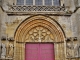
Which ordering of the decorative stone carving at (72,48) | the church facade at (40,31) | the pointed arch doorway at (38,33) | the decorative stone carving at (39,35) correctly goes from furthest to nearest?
the decorative stone carving at (39,35) → the pointed arch doorway at (38,33) → the church facade at (40,31) → the decorative stone carving at (72,48)

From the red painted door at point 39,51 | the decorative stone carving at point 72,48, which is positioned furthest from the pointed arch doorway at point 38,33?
the decorative stone carving at point 72,48

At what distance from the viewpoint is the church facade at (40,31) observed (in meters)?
11.3

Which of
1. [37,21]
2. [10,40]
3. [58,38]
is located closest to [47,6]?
[37,21]

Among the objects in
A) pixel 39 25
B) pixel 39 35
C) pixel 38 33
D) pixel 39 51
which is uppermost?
pixel 39 25

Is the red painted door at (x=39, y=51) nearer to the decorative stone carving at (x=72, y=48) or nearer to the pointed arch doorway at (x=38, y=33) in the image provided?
the pointed arch doorway at (x=38, y=33)

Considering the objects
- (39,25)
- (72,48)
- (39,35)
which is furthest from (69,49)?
(39,25)

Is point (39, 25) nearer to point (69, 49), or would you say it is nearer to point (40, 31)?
point (40, 31)

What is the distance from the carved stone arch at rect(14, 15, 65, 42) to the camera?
38.0 ft

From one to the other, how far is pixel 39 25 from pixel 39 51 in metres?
1.50

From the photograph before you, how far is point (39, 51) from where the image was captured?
38.3ft

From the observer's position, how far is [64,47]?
37.3ft

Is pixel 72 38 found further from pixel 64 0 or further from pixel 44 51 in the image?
pixel 64 0

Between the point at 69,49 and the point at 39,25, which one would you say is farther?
the point at 39,25

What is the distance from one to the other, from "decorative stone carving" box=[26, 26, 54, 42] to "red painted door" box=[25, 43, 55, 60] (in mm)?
293
